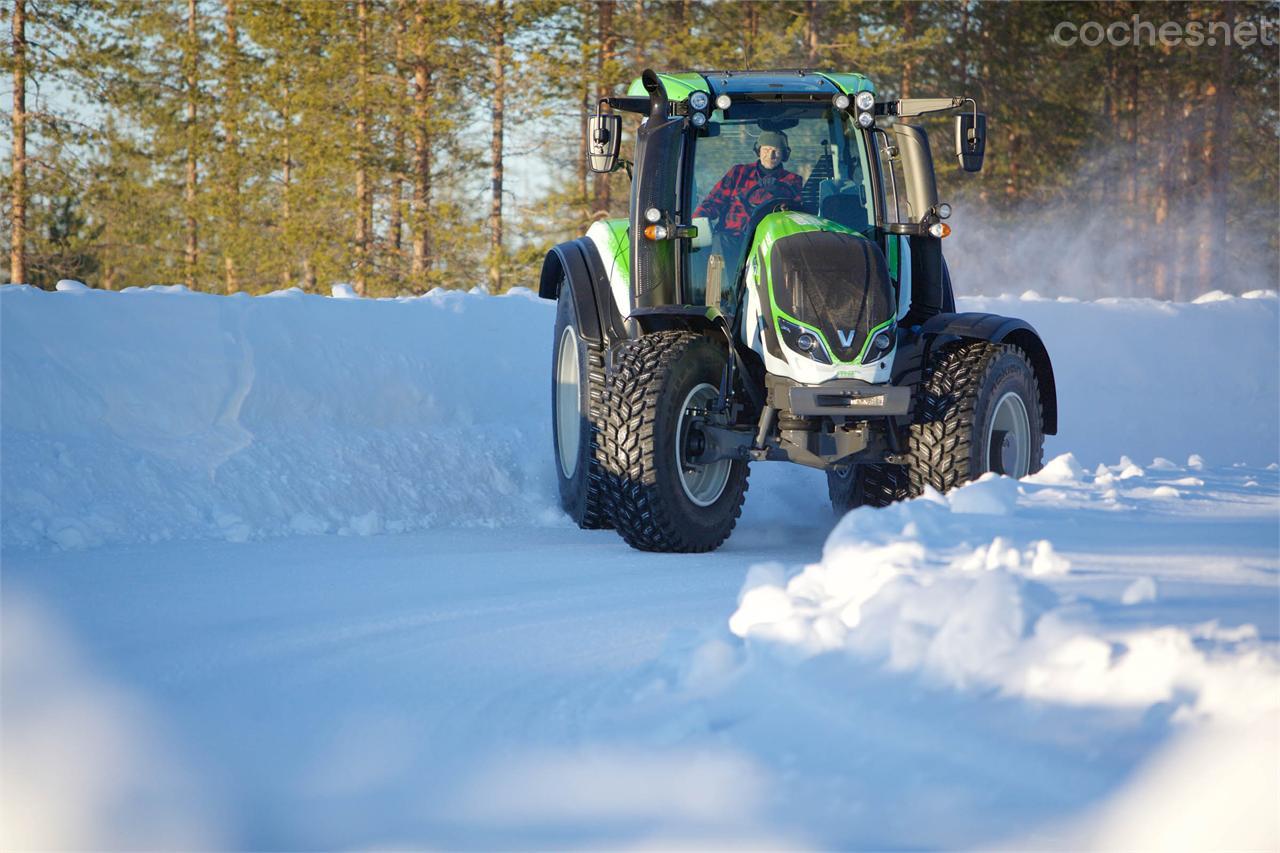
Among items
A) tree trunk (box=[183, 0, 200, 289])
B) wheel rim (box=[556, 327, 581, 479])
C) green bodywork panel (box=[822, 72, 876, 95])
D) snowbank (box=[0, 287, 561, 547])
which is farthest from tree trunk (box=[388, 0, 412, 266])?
green bodywork panel (box=[822, 72, 876, 95])

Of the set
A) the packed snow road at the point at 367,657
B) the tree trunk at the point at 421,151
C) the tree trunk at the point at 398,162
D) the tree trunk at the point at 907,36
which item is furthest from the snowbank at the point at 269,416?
the tree trunk at the point at 907,36

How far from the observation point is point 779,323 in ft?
21.7

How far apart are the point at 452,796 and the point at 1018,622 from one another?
160 centimetres

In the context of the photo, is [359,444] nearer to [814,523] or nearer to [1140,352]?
[814,523]

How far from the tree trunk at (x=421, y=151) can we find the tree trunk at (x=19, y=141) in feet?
23.5

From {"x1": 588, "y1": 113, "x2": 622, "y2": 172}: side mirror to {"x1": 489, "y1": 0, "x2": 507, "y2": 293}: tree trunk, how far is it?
683 inches

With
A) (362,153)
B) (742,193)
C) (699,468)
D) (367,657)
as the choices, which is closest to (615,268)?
(742,193)

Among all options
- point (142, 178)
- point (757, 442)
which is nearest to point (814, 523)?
point (757, 442)

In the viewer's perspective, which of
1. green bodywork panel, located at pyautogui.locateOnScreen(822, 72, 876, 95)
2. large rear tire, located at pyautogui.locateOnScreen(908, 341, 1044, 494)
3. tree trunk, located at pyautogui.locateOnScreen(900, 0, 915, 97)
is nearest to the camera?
large rear tire, located at pyautogui.locateOnScreen(908, 341, 1044, 494)

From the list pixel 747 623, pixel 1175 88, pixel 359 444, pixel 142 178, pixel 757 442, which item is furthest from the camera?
pixel 142 178

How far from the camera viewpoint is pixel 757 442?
6.75 meters

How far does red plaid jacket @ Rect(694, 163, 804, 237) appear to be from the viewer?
23.9ft

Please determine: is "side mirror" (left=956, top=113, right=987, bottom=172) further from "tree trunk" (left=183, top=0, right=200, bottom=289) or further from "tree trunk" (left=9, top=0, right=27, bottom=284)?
"tree trunk" (left=183, top=0, right=200, bottom=289)

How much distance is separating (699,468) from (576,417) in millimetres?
1825
